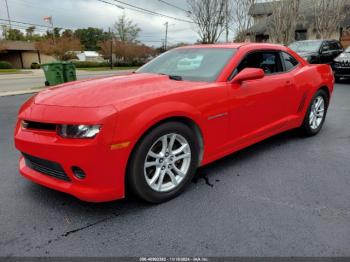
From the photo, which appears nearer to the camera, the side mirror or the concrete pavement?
the side mirror

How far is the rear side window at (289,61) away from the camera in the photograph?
166 inches

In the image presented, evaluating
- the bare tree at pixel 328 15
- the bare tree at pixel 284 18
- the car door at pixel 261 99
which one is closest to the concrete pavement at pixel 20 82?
the car door at pixel 261 99

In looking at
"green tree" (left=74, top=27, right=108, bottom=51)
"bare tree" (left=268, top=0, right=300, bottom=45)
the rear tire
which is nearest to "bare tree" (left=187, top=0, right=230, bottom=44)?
"bare tree" (left=268, top=0, right=300, bottom=45)

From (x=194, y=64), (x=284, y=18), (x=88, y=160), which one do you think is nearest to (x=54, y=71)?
(x=194, y=64)

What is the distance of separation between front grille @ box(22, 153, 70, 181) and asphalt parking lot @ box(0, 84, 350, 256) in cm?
33

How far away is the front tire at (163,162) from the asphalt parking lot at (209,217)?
141mm

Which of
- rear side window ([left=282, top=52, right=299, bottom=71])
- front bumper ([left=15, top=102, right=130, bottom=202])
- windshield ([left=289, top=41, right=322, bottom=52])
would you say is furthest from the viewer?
windshield ([left=289, top=41, right=322, bottom=52])

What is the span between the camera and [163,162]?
110 inches

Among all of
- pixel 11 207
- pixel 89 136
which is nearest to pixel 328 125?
pixel 89 136

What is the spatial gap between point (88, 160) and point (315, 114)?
379cm

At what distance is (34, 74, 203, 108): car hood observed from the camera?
252 cm

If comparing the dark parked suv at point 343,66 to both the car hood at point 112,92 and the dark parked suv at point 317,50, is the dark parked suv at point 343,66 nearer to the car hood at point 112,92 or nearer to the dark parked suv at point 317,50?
the dark parked suv at point 317,50

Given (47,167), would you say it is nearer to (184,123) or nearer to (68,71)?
(184,123)

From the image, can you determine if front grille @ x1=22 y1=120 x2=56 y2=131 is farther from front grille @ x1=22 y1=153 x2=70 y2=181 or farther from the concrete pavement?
the concrete pavement
